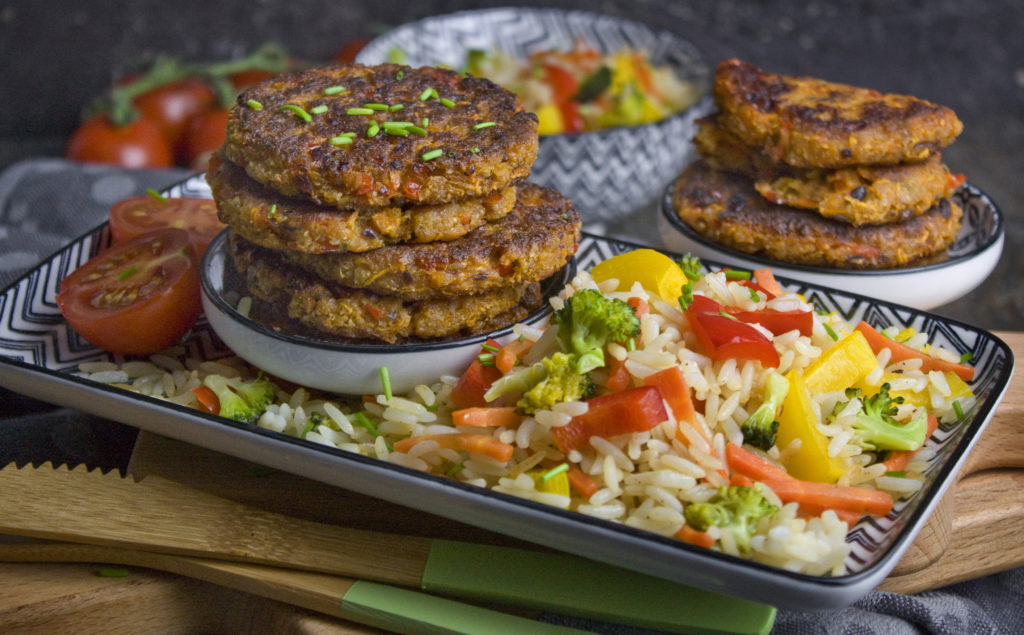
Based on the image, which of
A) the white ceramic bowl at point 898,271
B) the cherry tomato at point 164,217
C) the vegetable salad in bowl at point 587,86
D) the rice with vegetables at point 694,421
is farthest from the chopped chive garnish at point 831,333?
the vegetable salad in bowl at point 587,86

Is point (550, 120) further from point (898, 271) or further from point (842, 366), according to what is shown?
point (842, 366)

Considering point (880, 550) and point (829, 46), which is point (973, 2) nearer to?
point (829, 46)

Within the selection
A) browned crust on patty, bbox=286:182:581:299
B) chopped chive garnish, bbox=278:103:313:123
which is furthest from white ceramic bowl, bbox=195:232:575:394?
chopped chive garnish, bbox=278:103:313:123

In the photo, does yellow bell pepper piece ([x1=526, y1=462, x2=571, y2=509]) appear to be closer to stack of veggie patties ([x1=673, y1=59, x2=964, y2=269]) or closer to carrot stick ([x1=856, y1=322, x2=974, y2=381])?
carrot stick ([x1=856, y1=322, x2=974, y2=381])

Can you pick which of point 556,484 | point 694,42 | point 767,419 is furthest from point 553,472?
point 694,42

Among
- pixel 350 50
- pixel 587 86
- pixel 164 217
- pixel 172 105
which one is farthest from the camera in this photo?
pixel 350 50

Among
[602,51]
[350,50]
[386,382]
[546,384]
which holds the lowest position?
[350,50]
